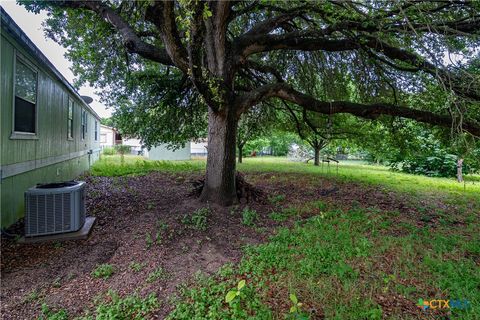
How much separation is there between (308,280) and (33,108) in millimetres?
5977

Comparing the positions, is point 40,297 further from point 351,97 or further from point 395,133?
point 351,97

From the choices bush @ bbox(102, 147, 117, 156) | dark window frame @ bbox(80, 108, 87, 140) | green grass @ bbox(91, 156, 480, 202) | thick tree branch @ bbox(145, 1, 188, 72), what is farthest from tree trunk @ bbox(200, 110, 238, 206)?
bush @ bbox(102, 147, 117, 156)

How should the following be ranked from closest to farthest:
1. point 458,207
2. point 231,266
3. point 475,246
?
point 231,266 → point 475,246 → point 458,207

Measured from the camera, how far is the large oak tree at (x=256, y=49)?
430 centimetres

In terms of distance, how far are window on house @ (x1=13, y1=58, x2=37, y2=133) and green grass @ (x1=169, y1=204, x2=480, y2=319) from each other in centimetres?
439

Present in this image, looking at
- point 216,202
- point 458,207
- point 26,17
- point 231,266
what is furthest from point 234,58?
point 458,207

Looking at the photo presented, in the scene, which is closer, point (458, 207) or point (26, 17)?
point (26, 17)

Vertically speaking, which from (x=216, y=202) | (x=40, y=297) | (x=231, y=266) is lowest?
(x=40, y=297)

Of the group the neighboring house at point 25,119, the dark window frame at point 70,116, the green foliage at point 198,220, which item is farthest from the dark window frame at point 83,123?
the green foliage at point 198,220

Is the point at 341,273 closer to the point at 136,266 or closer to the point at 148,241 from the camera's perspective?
the point at 136,266

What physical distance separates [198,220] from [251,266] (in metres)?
1.45

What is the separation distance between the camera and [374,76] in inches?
283

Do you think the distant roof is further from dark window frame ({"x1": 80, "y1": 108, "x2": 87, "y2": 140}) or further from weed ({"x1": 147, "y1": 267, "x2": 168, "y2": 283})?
dark window frame ({"x1": 80, "y1": 108, "x2": 87, "y2": 140})

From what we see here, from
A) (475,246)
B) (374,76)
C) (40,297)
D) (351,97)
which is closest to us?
(40,297)
